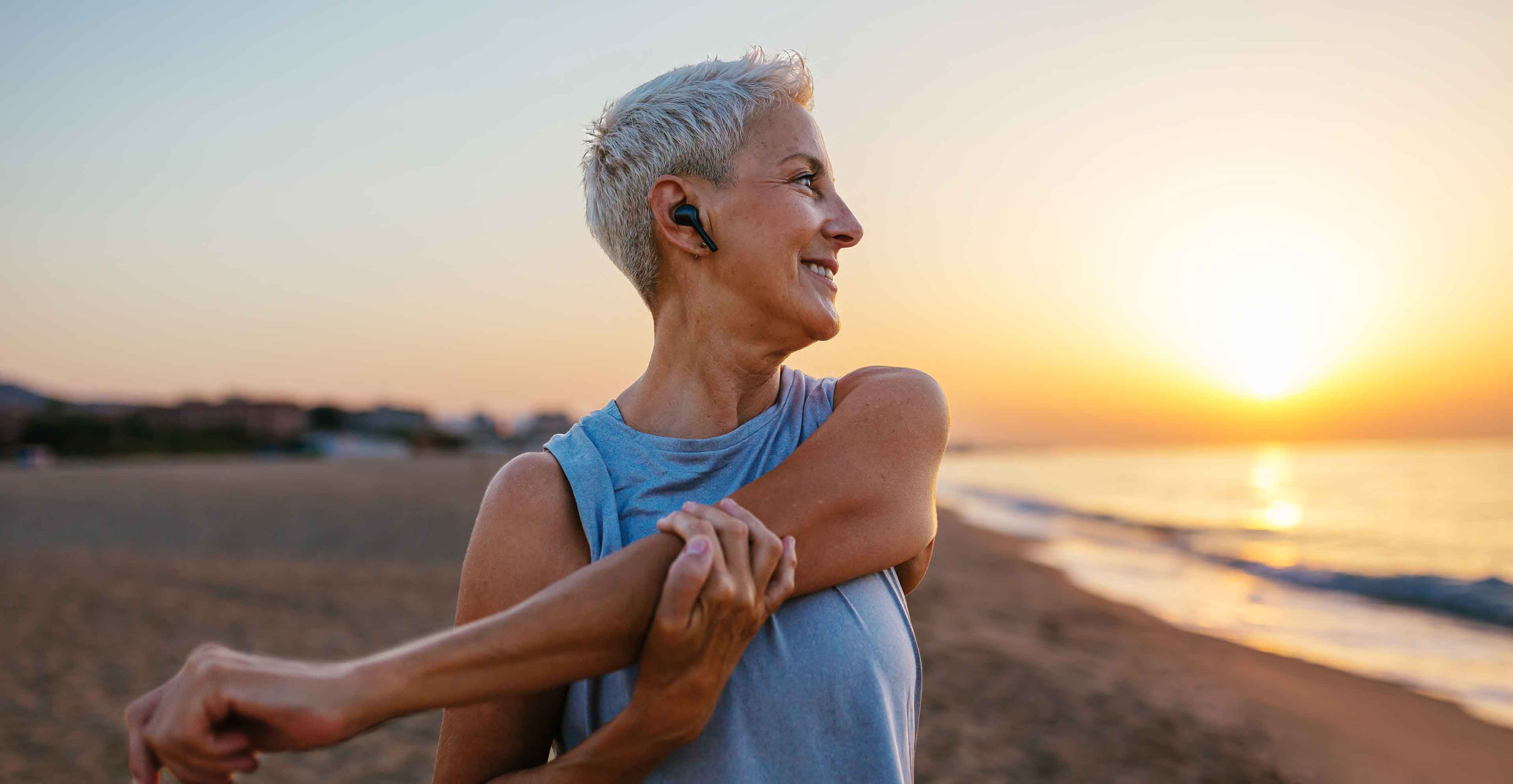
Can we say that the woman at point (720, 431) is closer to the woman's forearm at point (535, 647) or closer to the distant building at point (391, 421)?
the woman's forearm at point (535, 647)

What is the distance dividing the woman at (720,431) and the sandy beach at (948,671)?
4744 millimetres

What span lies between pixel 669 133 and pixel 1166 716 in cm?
669

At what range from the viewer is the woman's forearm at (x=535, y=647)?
1031 mm

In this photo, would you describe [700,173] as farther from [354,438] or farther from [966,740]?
[354,438]

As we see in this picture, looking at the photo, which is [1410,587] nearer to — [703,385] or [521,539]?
[703,385]

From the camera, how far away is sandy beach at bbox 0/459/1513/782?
5859 millimetres

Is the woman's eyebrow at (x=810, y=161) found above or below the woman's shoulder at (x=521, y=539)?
above

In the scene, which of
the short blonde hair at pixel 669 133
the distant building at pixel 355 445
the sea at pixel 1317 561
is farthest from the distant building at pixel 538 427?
the short blonde hair at pixel 669 133

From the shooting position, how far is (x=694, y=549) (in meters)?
1.07

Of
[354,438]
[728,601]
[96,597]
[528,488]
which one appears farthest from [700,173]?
[354,438]

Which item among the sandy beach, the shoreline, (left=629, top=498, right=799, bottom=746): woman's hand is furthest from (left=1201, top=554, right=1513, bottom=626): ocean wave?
(left=629, top=498, right=799, bottom=746): woman's hand

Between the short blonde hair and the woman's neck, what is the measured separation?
6.2 inches

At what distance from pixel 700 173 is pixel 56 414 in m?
62.7

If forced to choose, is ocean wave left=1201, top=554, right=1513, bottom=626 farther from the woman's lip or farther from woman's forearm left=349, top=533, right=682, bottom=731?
woman's forearm left=349, top=533, right=682, bottom=731
